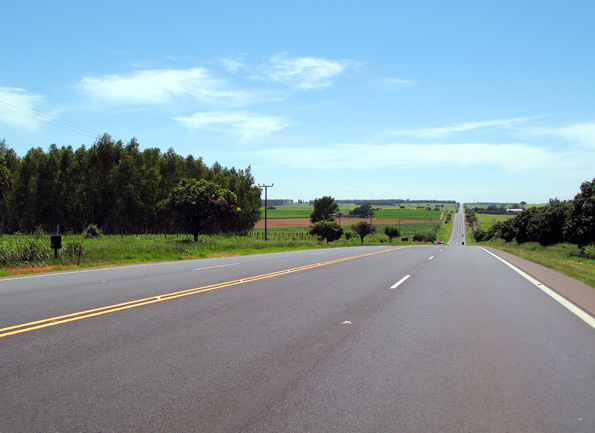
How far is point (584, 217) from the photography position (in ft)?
124

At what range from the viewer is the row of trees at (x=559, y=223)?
37.7 metres

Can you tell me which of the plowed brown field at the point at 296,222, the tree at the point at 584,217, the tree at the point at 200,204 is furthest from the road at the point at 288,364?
the plowed brown field at the point at 296,222

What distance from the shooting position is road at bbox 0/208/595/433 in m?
3.93

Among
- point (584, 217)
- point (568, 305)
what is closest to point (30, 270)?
point (568, 305)

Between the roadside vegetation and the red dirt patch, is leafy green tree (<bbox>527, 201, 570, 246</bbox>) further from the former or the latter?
the red dirt patch

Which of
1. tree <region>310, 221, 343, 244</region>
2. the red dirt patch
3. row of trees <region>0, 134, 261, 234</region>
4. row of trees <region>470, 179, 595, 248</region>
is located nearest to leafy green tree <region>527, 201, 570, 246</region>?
row of trees <region>470, 179, 595, 248</region>

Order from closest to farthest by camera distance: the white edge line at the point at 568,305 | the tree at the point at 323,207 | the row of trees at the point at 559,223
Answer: the white edge line at the point at 568,305 < the row of trees at the point at 559,223 < the tree at the point at 323,207

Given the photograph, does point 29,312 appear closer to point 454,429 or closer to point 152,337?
point 152,337

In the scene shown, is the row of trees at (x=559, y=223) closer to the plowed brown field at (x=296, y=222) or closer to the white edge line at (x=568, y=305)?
the white edge line at (x=568, y=305)

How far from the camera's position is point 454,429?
3.79m

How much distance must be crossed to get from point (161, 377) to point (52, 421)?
3.91 ft

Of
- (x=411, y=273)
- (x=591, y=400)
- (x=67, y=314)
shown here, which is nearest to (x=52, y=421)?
(x=67, y=314)

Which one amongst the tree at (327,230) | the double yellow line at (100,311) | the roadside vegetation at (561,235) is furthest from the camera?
the tree at (327,230)

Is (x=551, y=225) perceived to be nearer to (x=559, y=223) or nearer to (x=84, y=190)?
(x=559, y=223)
